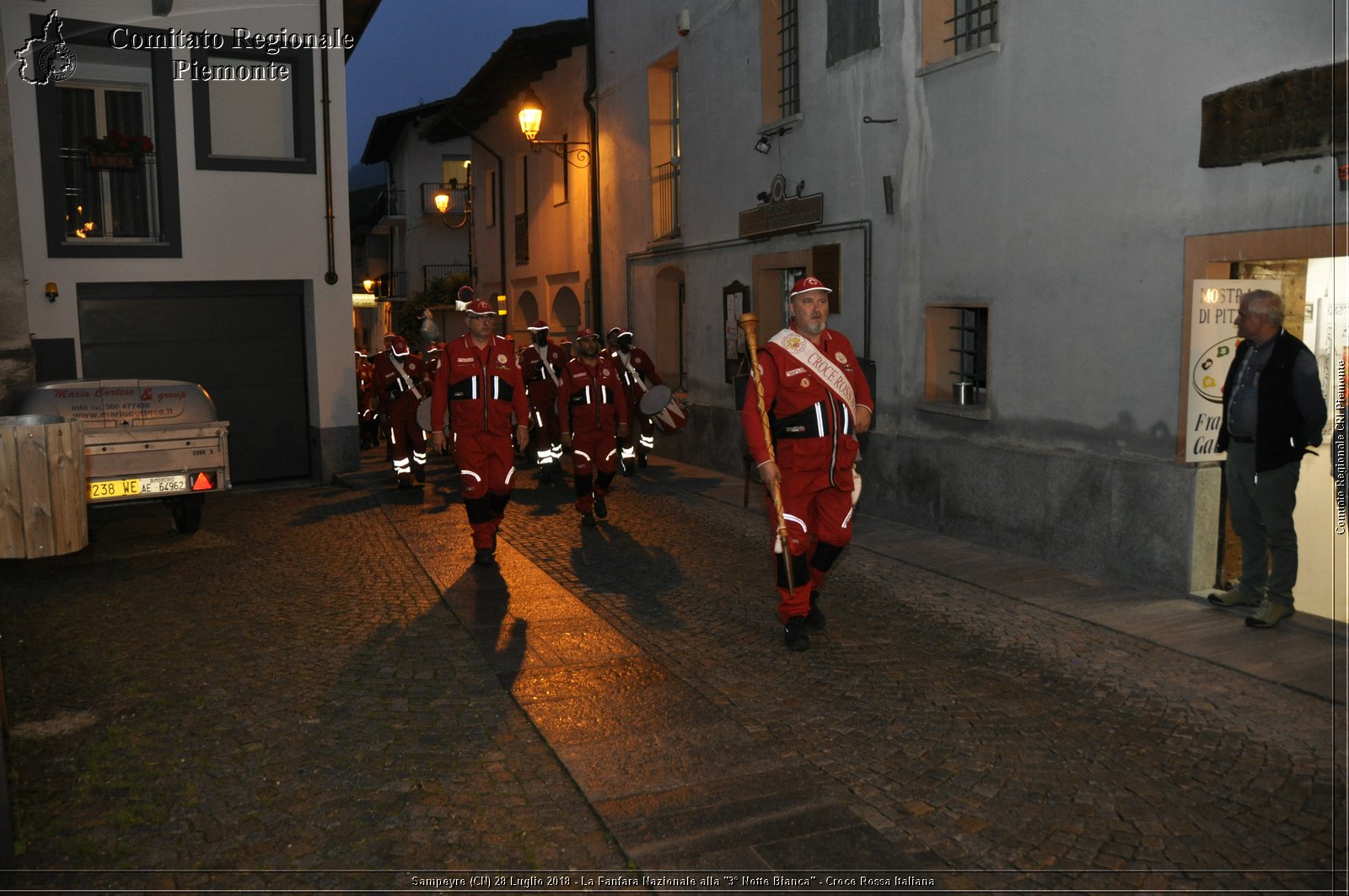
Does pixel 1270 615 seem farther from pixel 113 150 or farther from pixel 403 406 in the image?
pixel 113 150

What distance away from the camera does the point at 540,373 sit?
14.7 metres

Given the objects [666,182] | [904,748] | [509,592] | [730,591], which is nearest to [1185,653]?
[904,748]

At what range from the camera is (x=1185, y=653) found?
6.54m

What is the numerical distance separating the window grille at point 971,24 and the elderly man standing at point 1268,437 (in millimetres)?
4076

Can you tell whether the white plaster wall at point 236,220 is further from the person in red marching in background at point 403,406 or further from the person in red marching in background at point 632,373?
the person in red marching in background at point 632,373

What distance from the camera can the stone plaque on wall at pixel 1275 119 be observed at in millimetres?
6559

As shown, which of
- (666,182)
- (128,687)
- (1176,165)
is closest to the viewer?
(128,687)

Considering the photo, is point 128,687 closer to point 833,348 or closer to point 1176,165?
point 833,348

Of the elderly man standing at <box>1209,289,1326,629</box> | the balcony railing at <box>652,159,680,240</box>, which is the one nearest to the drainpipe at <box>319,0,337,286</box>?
the balcony railing at <box>652,159,680,240</box>

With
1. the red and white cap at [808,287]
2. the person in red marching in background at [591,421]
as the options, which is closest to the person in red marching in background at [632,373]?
the person in red marching in background at [591,421]

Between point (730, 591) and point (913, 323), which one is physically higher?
point (913, 323)

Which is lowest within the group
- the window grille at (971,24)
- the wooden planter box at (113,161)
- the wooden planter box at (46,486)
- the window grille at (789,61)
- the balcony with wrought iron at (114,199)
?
the wooden planter box at (46,486)

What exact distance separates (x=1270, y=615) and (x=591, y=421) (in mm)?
6460

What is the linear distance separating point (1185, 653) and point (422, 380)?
32.7 ft
